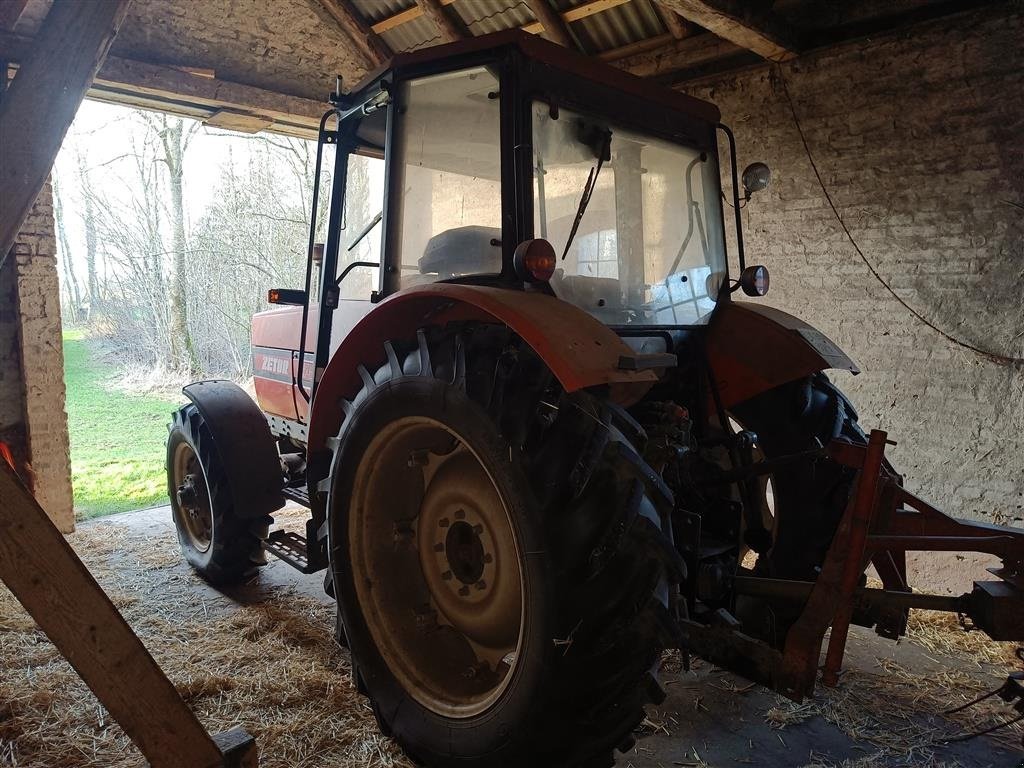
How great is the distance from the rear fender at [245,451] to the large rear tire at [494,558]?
1.08 m

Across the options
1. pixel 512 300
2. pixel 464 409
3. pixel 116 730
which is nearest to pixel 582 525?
pixel 464 409

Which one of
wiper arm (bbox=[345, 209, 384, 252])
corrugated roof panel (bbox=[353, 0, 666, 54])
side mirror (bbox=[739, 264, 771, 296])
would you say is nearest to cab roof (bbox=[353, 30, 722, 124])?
wiper arm (bbox=[345, 209, 384, 252])

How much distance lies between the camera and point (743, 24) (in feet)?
12.4

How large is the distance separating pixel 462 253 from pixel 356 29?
→ 14.5 feet

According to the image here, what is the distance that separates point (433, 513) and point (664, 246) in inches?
51.1

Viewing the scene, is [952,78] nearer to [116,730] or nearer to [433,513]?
[433,513]

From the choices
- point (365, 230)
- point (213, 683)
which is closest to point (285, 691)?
point (213, 683)

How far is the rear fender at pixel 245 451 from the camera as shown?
3357mm

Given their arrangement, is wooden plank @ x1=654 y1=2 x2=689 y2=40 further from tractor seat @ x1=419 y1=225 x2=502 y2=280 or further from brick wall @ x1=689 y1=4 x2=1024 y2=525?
tractor seat @ x1=419 y1=225 x2=502 y2=280

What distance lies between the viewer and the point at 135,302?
13125 millimetres

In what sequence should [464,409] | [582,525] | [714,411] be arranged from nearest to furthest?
[582,525] < [464,409] < [714,411]

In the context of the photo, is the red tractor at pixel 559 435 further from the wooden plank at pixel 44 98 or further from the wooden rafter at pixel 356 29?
the wooden rafter at pixel 356 29

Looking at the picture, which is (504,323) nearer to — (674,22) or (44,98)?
(44,98)

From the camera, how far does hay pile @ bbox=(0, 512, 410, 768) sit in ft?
7.70
